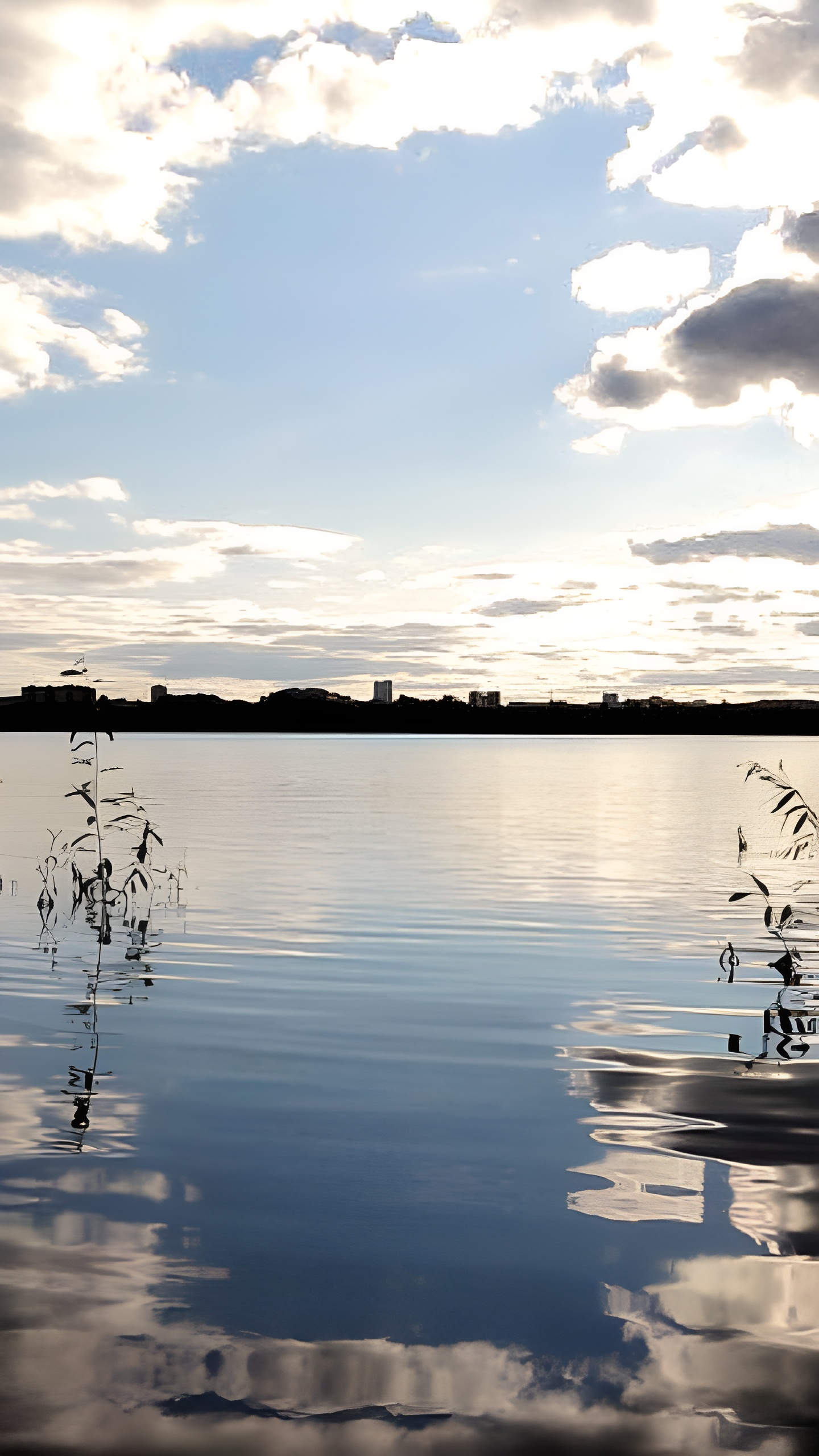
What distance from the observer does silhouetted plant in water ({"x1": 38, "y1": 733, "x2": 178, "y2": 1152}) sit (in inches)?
487

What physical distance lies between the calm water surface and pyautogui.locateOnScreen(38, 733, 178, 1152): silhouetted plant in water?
11 centimetres

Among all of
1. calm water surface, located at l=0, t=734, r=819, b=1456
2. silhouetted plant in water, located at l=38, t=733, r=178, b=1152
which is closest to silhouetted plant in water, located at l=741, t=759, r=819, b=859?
calm water surface, located at l=0, t=734, r=819, b=1456

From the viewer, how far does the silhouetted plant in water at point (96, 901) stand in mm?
12367

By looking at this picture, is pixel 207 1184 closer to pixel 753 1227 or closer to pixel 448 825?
pixel 753 1227

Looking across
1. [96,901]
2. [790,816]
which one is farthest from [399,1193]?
[790,816]

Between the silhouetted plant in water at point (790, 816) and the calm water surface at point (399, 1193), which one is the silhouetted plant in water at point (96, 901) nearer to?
the calm water surface at point (399, 1193)

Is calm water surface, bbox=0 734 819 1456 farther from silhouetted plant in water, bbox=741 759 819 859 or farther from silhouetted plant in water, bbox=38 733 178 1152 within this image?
silhouetted plant in water, bbox=741 759 819 859

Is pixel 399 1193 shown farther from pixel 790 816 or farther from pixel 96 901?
pixel 790 816

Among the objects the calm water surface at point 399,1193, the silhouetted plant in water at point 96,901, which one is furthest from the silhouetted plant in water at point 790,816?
the silhouetted plant in water at point 96,901

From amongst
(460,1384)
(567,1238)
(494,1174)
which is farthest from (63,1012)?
(460,1384)

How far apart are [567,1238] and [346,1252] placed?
5.13 feet

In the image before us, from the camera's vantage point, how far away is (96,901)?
22.2m

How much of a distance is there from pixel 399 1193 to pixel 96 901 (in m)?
14.5

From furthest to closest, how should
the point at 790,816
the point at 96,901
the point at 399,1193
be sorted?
the point at 790,816 → the point at 96,901 → the point at 399,1193
